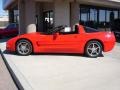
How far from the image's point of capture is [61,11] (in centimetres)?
2006

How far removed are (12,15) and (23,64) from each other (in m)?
31.6

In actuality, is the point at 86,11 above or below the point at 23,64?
above

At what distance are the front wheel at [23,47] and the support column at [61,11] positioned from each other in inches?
257

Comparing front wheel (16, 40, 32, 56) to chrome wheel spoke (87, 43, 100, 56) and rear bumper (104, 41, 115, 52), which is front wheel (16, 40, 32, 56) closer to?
chrome wheel spoke (87, 43, 100, 56)

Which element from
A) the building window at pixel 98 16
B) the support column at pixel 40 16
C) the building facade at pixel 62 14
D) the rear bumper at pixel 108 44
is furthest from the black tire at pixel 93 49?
the building window at pixel 98 16

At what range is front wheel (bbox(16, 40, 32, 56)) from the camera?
13672 millimetres

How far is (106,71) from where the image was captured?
9.62m

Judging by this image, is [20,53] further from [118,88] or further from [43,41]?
[118,88]

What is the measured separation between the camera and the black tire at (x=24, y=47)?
13672 mm

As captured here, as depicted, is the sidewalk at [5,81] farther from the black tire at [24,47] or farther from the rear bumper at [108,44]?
the rear bumper at [108,44]

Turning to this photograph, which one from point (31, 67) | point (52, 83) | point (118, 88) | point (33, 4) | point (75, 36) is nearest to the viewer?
point (118, 88)

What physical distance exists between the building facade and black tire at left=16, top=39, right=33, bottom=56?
615 centimetres

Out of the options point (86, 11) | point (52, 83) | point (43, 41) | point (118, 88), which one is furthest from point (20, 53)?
point (86, 11)

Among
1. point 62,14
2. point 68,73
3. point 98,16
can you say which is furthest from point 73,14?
point 68,73
